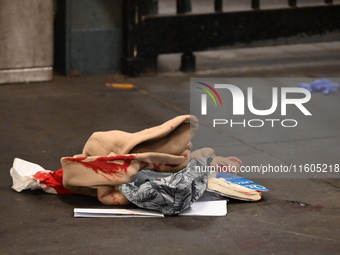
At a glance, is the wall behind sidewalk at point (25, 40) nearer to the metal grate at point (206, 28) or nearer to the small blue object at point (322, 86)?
the metal grate at point (206, 28)

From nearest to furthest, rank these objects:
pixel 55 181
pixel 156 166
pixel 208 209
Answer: pixel 208 209 < pixel 156 166 < pixel 55 181

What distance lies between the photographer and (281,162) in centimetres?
462

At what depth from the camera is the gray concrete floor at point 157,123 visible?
3.49m

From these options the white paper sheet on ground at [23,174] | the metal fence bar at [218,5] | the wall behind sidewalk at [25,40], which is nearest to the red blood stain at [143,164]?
the white paper sheet on ground at [23,174]

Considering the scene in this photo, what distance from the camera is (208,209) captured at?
3.88 m

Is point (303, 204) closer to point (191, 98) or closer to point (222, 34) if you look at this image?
point (191, 98)

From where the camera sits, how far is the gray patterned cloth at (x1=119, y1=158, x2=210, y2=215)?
12.4 ft

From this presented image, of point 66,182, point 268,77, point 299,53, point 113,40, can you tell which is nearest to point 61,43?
point 113,40

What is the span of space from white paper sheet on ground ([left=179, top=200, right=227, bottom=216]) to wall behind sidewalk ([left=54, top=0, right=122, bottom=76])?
10.2 ft

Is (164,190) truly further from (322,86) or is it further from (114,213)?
(322,86)

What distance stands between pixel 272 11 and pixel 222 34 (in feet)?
1.67

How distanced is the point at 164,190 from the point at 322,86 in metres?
2.80

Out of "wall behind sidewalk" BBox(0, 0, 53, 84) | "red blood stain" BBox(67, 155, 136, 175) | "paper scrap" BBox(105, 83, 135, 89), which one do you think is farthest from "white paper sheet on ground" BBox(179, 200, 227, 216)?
"wall behind sidewalk" BBox(0, 0, 53, 84)

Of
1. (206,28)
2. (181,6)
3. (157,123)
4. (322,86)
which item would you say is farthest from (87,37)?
(322,86)
